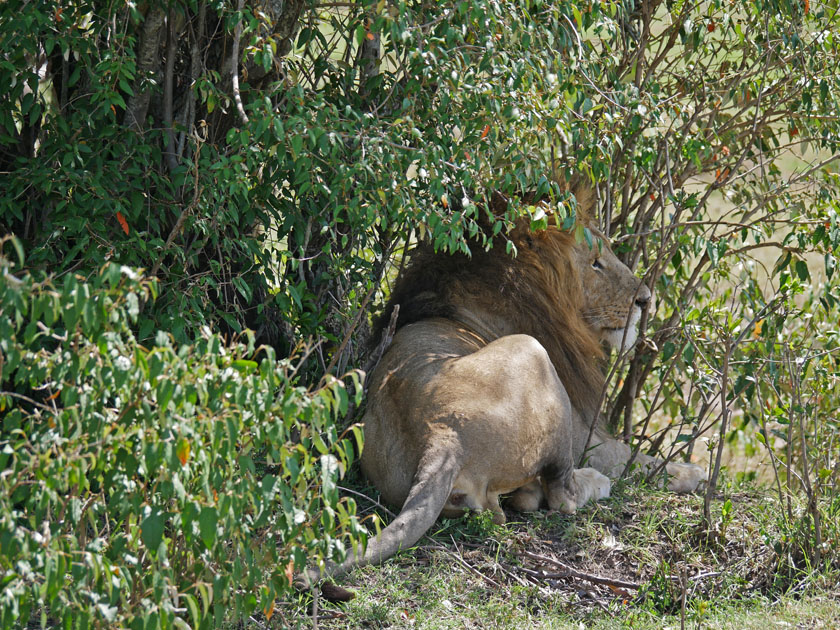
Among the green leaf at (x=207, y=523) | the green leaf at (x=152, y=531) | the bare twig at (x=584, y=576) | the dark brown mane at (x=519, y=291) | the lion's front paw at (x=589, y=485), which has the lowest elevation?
the bare twig at (x=584, y=576)

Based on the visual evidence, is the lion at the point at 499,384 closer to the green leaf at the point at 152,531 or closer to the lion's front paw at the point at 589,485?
the lion's front paw at the point at 589,485

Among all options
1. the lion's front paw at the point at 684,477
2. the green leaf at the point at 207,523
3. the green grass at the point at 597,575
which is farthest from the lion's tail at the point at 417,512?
the lion's front paw at the point at 684,477

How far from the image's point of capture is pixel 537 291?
195 inches

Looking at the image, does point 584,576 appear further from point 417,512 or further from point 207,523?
point 207,523

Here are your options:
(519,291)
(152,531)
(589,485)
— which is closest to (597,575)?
(589,485)

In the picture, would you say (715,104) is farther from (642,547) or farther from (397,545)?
(397,545)

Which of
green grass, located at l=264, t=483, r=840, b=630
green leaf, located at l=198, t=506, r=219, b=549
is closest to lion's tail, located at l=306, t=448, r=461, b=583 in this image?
green grass, located at l=264, t=483, r=840, b=630

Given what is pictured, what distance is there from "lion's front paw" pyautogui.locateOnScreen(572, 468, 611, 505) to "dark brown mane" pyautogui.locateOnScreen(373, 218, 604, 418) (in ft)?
1.55

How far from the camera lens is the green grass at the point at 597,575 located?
3.41 meters

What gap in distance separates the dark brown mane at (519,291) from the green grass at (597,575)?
2.93ft

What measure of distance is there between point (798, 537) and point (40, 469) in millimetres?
2886

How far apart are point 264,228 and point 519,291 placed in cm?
140

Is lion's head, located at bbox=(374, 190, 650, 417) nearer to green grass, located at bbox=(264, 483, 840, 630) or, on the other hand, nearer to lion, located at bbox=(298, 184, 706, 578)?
lion, located at bbox=(298, 184, 706, 578)

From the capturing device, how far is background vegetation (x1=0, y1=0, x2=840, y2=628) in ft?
7.60
